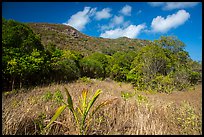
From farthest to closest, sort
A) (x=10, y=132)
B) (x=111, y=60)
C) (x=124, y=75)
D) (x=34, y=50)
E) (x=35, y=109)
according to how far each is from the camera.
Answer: (x=111, y=60) < (x=124, y=75) < (x=34, y=50) < (x=35, y=109) < (x=10, y=132)

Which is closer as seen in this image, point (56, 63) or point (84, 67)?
point (56, 63)

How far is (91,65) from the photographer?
931 inches

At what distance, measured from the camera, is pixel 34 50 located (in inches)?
550

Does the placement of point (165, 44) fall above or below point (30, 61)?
above

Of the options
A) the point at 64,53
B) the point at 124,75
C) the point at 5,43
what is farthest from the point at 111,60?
the point at 5,43

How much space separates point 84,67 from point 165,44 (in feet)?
29.2

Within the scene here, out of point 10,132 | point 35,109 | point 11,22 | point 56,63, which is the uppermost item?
point 11,22

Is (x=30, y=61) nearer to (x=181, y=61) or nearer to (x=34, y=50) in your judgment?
(x=34, y=50)

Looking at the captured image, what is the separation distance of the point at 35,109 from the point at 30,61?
1001 cm

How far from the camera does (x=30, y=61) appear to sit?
1341cm

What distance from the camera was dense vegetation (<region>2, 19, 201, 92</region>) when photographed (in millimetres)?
12614

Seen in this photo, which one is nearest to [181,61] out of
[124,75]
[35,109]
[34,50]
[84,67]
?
[124,75]

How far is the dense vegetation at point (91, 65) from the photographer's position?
41.4 ft

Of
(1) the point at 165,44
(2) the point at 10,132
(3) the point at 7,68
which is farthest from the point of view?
(1) the point at 165,44
